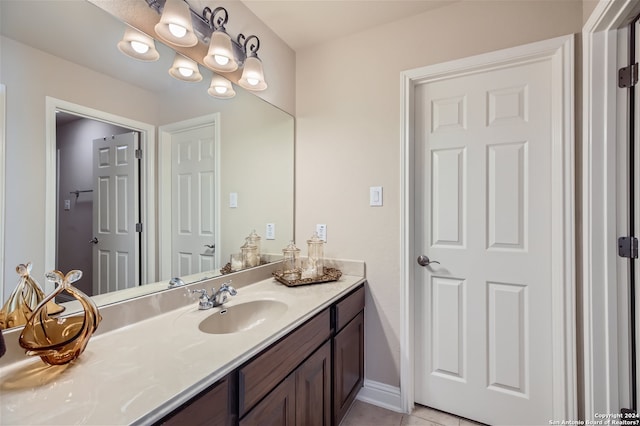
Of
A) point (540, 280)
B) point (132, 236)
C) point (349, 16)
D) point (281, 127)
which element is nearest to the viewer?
point (132, 236)

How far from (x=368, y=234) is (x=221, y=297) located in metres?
0.96

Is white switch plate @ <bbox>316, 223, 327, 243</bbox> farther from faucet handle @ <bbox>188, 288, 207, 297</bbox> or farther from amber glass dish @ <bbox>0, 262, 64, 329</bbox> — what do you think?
amber glass dish @ <bbox>0, 262, 64, 329</bbox>

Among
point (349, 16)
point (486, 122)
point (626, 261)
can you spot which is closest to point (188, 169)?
point (349, 16)

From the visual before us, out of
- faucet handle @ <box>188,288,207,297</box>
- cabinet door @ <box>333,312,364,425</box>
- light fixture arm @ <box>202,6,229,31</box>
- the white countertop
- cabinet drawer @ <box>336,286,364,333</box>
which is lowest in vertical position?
cabinet door @ <box>333,312,364,425</box>

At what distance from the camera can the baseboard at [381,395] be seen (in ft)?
5.82

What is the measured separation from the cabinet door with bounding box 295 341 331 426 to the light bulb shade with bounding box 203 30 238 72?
1464 millimetres

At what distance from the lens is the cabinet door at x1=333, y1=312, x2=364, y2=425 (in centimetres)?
149

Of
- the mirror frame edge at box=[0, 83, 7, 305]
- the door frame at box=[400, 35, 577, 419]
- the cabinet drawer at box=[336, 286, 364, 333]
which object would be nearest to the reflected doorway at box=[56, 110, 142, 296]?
the mirror frame edge at box=[0, 83, 7, 305]

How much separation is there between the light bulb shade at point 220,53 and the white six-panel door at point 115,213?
54 cm

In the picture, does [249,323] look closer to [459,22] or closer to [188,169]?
[188,169]

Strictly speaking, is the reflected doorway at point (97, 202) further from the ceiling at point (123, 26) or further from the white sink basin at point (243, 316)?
the white sink basin at point (243, 316)

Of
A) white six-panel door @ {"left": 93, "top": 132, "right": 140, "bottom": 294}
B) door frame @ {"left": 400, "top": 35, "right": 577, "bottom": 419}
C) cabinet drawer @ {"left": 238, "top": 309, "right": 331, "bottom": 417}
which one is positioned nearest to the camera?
cabinet drawer @ {"left": 238, "top": 309, "right": 331, "bottom": 417}

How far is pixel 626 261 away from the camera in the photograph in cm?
124

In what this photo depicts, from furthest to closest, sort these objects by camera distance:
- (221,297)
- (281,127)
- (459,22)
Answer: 1. (281,127)
2. (459,22)
3. (221,297)
